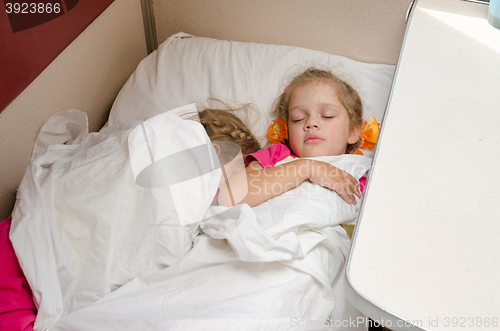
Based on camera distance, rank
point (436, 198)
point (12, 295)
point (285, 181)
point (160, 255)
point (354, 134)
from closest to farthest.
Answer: point (436, 198)
point (12, 295)
point (160, 255)
point (285, 181)
point (354, 134)

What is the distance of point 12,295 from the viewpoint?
2.42 ft

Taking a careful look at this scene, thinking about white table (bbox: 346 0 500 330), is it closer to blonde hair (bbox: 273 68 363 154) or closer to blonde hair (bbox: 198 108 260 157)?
blonde hair (bbox: 273 68 363 154)

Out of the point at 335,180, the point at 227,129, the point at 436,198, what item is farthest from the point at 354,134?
the point at 436,198

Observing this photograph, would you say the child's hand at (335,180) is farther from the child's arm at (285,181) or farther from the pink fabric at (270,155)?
the pink fabric at (270,155)

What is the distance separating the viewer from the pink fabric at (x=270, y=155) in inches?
48.4

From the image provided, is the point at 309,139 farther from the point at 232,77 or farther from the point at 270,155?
the point at 232,77

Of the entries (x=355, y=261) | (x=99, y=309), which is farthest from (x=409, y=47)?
(x=99, y=309)

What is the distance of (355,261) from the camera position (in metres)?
0.49

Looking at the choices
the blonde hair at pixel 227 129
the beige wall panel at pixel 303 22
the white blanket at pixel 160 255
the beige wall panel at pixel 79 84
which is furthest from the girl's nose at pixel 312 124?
the beige wall panel at pixel 79 84

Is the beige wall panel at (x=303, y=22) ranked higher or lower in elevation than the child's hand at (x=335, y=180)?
higher

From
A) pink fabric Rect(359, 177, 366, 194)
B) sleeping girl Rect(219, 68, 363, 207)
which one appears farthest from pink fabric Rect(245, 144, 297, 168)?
pink fabric Rect(359, 177, 366, 194)

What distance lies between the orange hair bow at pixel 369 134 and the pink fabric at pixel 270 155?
24 centimetres

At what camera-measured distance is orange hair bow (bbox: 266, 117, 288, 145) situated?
4.32 feet

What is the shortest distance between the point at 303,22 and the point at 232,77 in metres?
0.36
